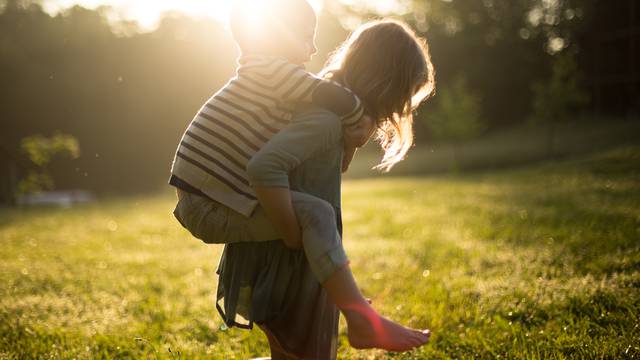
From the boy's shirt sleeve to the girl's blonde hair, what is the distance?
17 cm

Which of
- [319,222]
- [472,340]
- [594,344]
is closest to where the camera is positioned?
[319,222]

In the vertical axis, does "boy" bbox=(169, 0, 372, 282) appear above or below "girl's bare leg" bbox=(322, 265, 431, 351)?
above

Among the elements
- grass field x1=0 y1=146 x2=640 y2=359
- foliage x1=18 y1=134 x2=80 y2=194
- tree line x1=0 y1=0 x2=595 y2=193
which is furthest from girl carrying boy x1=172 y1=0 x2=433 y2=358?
tree line x1=0 y1=0 x2=595 y2=193

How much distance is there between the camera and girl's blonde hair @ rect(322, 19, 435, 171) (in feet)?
7.37

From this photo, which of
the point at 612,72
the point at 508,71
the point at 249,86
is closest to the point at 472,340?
the point at 249,86

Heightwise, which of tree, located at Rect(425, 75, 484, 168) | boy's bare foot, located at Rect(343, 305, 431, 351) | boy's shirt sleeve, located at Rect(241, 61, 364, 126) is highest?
boy's shirt sleeve, located at Rect(241, 61, 364, 126)

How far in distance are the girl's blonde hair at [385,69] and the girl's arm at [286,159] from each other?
238mm

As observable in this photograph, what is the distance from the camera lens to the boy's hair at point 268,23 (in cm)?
219

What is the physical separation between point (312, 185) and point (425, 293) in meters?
2.49

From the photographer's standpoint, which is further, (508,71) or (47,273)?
(508,71)

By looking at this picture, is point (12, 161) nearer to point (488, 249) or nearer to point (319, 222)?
point (488, 249)

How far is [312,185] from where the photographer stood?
2.29m

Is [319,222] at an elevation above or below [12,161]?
above

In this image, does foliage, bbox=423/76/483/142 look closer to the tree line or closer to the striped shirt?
the tree line
